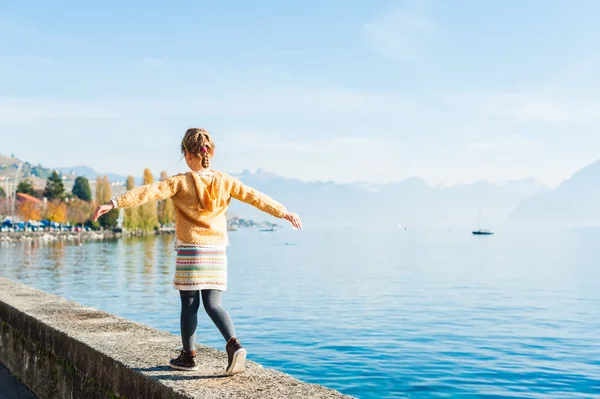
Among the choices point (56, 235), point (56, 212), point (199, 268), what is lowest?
point (56, 235)

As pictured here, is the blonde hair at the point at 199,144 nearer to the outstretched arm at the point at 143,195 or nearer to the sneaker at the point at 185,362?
the outstretched arm at the point at 143,195

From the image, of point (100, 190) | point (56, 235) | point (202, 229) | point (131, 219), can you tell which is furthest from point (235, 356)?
point (100, 190)

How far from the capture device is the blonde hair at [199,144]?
15.9 feet

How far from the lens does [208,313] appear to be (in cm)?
479

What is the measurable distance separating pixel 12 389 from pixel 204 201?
3311 millimetres

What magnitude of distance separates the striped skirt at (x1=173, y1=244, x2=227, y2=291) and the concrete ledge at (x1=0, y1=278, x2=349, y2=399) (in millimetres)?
592

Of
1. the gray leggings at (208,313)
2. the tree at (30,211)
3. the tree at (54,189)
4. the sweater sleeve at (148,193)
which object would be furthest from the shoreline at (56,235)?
the sweater sleeve at (148,193)

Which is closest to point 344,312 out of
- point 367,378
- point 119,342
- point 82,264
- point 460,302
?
point 460,302

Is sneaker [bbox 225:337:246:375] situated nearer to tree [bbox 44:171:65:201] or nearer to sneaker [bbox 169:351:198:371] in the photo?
sneaker [bbox 169:351:198:371]

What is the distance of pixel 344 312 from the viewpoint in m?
28.2

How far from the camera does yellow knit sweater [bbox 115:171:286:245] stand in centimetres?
477

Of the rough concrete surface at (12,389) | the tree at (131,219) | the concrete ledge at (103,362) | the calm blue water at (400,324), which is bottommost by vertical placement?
the calm blue water at (400,324)

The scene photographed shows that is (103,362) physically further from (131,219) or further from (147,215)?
(147,215)

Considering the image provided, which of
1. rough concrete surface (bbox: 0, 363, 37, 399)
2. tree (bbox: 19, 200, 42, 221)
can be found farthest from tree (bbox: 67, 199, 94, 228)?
rough concrete surface (bbox: 0, 363, 37, 399)
